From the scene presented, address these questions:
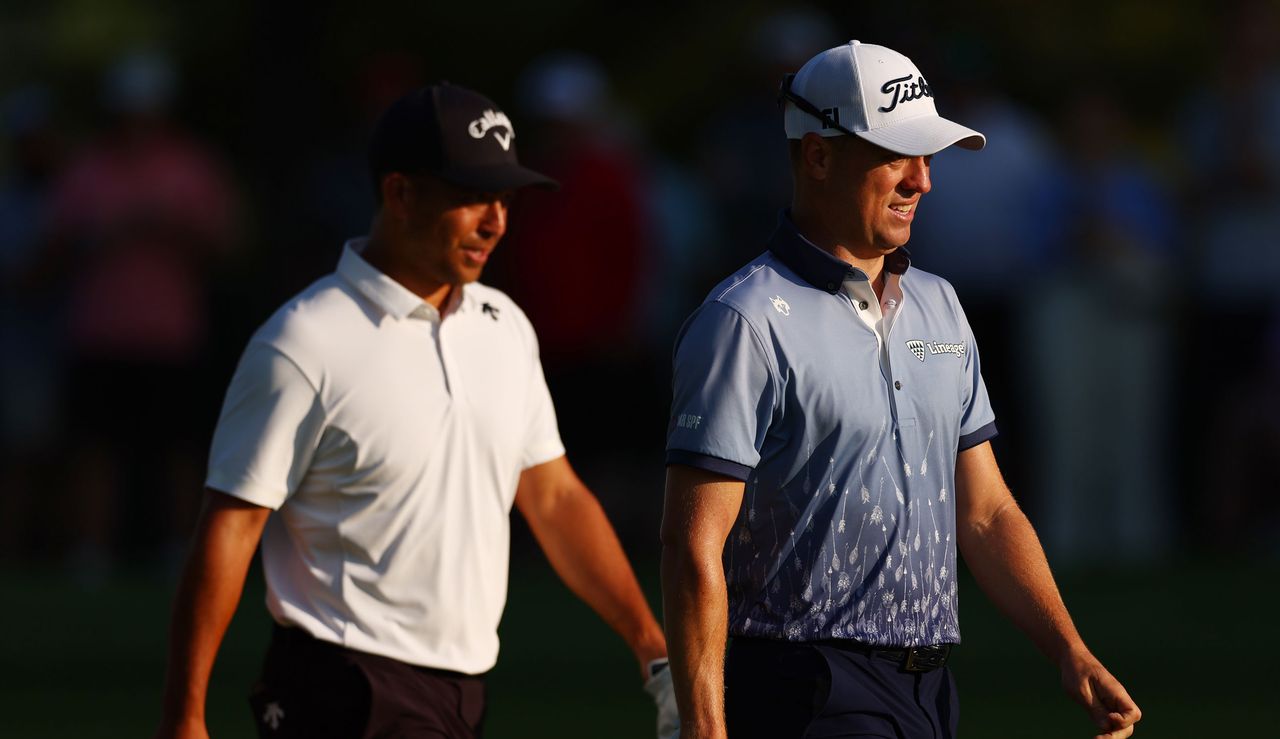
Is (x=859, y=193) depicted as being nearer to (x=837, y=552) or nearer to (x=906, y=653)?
(x=837, y=552)

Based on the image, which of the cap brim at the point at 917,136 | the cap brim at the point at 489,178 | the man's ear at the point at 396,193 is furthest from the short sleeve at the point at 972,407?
the man's ear at the point at 396,193

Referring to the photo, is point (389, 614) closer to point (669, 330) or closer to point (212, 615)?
point (212, 615)

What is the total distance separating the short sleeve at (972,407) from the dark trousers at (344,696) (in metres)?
1.44

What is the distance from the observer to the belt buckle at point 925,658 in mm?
4879

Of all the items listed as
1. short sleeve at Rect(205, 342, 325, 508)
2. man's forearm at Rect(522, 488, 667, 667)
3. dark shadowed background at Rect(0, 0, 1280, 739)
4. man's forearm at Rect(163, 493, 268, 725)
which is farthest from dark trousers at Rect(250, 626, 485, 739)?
dark shadowed background at Rect(0, 0, 1280, 739)

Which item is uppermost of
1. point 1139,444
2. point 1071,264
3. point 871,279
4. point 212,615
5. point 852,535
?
point 871,279

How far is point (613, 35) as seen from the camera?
20656mm

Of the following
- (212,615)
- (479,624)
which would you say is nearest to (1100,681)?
(479,624)

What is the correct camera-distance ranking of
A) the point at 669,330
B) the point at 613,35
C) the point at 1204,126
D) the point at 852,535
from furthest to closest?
the point at 613,35, the point at 669,330, the point at 1204,126, the point at 852,535

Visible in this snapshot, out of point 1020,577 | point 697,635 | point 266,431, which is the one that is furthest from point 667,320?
point 697,635

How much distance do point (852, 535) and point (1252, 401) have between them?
897cm

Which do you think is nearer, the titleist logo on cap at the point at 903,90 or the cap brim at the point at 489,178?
the titleist logo on cap at the point at 903,90

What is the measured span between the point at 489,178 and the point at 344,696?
1.34 meters

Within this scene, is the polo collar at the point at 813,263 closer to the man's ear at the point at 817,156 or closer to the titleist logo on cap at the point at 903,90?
the man's ear at the point at 817,156
